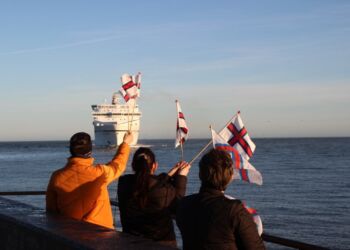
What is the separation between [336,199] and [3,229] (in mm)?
22350

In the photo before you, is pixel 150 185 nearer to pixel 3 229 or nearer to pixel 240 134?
pixel 3 229

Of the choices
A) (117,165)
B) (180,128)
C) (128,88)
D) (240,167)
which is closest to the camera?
(117,165)

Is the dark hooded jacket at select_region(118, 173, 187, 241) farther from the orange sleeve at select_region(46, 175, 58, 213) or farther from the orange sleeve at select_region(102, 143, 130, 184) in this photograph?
the orange sleeve at select_region(46, 175, 58, 213)

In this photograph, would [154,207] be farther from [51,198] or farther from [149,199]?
[51,198]

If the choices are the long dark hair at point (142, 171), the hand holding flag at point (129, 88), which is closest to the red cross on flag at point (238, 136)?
the hand holding flag at point (129, 88)

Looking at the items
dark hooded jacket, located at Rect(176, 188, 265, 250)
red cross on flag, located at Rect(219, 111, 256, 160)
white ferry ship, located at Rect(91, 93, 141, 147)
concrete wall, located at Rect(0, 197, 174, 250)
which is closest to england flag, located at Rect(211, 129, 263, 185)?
red cross on flag, located at Rect(219, 111, 256, 160)

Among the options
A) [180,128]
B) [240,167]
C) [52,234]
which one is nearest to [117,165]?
[52,234]

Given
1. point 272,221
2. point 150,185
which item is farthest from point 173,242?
point 272,221

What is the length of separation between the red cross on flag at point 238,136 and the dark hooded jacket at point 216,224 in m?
3.93

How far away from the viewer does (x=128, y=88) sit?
8.72 meters

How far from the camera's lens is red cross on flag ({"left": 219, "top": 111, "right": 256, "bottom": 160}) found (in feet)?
23.1

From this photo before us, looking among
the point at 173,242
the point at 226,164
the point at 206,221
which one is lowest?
the point at 173,242

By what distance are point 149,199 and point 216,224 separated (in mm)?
1157

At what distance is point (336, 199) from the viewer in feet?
83.5
